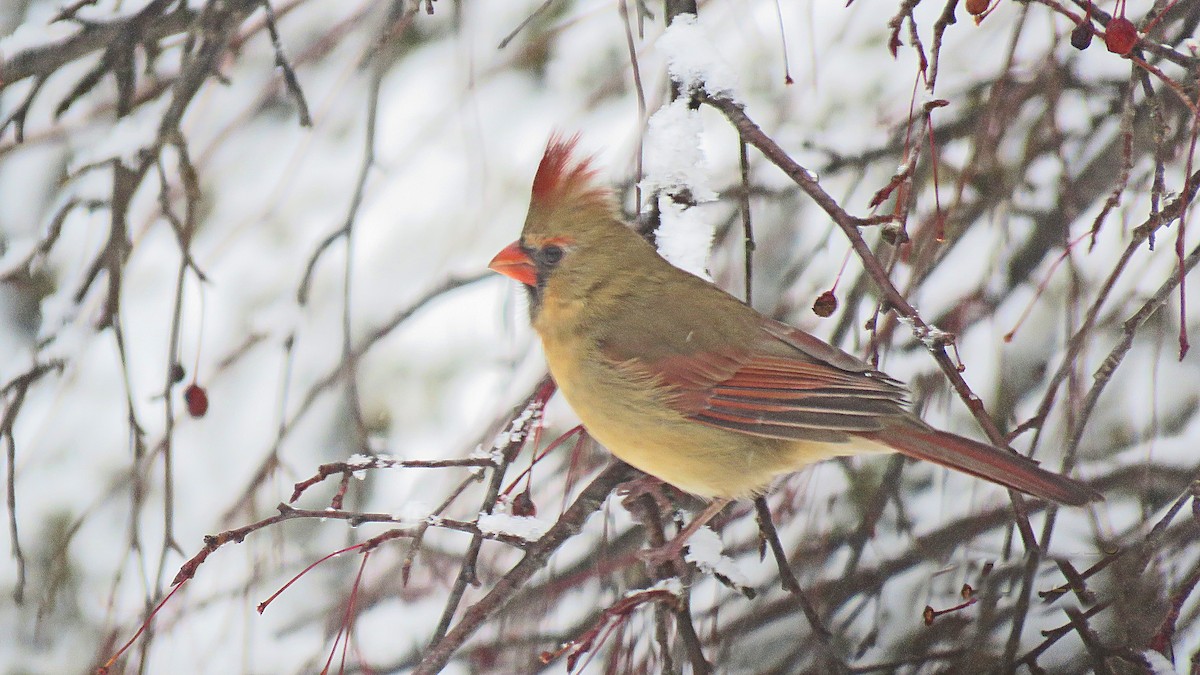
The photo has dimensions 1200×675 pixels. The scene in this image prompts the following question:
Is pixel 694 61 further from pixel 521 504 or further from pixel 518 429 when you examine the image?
pixel 521 504

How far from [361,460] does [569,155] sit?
84 cm

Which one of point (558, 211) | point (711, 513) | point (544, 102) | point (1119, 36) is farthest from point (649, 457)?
point (544, 102)

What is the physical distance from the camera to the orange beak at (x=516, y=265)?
2422 mm

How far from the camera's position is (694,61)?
7.23 ft

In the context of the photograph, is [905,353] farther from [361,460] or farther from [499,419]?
[361,460]

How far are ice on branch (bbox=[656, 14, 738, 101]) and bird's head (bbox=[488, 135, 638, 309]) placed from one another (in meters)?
0.28

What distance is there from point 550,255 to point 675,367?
1.22ft

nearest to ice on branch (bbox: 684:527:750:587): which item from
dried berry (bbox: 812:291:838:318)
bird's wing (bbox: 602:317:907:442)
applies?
bird's wing (bbox: 602:317:907:442)

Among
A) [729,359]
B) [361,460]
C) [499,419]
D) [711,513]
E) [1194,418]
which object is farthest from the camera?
[1194,418]

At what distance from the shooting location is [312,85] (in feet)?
13.6

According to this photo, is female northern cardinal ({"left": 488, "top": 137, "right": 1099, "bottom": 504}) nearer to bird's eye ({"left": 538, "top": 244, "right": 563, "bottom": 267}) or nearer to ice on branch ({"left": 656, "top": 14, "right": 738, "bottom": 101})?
bird's eye ({"left": 538, "top": 244, "right": 563, "bottom": 267})

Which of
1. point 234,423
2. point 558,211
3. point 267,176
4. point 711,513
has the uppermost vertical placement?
point 267,176

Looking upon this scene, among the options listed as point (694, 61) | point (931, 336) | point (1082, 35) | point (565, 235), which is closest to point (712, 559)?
point (931, 336)

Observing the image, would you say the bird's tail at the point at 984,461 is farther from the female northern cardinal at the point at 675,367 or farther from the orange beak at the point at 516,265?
the orange beak at the point at 516,265
